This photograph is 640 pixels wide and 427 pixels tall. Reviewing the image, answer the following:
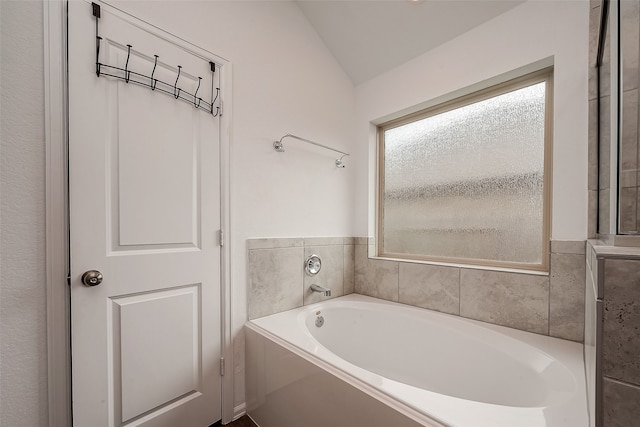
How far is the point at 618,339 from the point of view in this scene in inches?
20.9

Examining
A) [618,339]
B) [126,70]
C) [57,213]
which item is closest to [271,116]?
[126,70]

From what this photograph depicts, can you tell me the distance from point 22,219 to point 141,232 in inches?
15.0

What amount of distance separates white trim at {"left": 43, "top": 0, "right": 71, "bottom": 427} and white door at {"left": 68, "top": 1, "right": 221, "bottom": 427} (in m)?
0.03

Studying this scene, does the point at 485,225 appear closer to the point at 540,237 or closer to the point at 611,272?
the point at 540,237

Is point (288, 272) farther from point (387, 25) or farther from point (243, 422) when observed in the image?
point (387, 25)

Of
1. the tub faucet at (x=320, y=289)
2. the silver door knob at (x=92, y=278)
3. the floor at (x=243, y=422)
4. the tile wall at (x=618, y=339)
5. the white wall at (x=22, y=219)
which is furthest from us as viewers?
the tub faucet at (x=320, y=289)

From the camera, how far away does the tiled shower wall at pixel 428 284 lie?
1.33 m

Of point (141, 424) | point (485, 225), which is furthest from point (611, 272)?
point (141, 424)

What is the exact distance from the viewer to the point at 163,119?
4.33 ft

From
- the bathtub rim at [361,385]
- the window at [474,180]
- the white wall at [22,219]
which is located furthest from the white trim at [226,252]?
the window at [474,180]

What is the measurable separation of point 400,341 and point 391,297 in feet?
1.21

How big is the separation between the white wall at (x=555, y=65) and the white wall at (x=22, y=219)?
2.07 meters

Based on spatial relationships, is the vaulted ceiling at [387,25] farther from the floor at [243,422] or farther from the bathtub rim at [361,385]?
the floor at [243,422]

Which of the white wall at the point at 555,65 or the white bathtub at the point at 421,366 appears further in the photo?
the white wall at the point at 555,65
